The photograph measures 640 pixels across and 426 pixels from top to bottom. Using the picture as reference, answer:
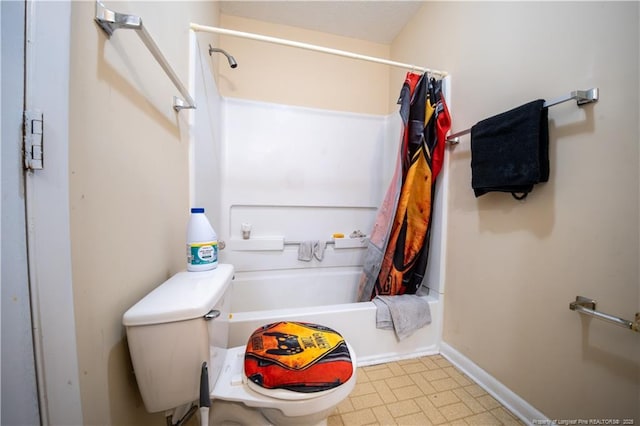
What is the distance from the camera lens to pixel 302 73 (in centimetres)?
204

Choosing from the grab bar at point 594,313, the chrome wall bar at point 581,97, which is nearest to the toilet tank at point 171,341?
the grab bar at point 594,313

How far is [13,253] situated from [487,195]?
164 cm

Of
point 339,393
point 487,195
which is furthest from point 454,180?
point 339,393

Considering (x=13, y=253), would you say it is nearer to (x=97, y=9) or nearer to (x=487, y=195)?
(x=97, y=9)

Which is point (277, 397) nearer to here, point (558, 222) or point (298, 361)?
point (298, 361)

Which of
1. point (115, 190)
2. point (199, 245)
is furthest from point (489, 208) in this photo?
point (115, 190)

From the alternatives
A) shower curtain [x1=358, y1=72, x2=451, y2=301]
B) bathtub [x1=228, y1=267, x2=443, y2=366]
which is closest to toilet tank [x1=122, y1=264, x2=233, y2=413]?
bathtub [x1=228, y1=267, x2=443, y2=366]

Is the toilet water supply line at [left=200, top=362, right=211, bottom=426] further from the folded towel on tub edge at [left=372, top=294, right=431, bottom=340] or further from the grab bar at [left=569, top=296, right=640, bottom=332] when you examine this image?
the grab bar at [left=569, top=296, right=640, bottom=332]

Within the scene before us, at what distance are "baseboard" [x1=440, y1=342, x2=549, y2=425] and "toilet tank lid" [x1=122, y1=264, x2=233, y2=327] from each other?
139 centimetres

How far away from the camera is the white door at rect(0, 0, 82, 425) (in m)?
0.38

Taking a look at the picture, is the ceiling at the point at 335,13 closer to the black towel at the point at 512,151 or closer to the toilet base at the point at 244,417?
the black towel at the point at 512,151

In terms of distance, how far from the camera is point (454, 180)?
1.40 m

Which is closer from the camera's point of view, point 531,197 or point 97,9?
point 97,9

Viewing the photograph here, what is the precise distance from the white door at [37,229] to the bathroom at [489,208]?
0.01 meters
